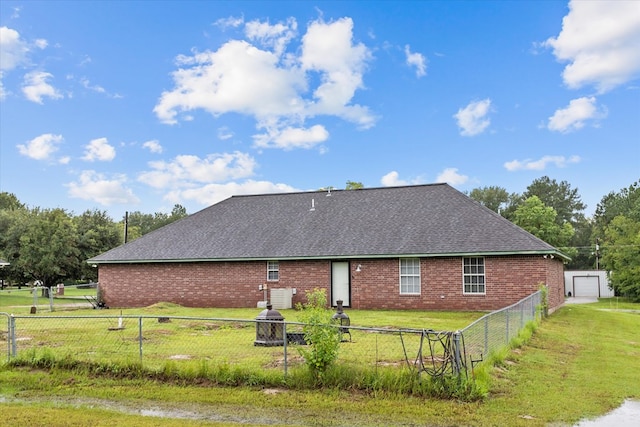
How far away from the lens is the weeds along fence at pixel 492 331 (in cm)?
950

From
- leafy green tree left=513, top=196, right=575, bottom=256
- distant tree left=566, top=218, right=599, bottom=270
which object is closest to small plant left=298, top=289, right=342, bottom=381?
leafy green tree left=513, top=196, right=575, bottom=256

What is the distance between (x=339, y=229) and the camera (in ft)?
82.5

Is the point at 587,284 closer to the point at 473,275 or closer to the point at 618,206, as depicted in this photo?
the point at 618,206

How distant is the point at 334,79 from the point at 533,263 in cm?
1295

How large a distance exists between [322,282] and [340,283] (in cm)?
77

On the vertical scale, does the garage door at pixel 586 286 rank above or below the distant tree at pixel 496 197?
below

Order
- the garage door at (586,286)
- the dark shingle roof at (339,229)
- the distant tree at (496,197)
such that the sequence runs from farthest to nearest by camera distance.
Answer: the distant tree at (496,197), the garage door at (586,286), the dark shingle roof at (339,229)

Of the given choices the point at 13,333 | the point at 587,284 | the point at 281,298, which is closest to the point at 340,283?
the point at 281,298

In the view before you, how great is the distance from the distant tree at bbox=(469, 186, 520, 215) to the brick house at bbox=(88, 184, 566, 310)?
5392cm

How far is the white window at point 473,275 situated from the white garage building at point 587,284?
30802 millimetres

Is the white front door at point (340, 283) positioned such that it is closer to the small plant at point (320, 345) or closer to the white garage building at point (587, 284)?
the small plant at point (320, 345)

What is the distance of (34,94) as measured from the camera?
24750 mm

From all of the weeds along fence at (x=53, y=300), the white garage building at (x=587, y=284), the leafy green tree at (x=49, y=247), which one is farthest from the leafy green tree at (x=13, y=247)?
the white garage building at (x=587, y=284)

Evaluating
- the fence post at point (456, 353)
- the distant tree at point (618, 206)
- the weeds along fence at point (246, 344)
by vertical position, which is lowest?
the weeds along fence at point (246, 344)
